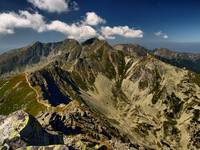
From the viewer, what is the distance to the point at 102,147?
215 ft

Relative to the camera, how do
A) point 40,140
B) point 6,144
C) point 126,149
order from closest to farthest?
1. point 6,144
2. point 40,140
3. point 126,149

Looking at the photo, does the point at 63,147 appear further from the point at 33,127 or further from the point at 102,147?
the point at 102,147

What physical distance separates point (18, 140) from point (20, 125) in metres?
3.32


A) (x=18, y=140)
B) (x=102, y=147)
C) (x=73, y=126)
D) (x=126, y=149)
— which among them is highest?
(x=18, y=140)

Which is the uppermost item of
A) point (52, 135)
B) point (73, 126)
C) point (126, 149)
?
point (52, 135)

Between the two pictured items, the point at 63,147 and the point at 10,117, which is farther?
the point at 10,117

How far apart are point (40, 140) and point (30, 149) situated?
14.0 meters

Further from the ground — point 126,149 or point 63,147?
point 63,147

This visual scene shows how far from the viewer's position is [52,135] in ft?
198

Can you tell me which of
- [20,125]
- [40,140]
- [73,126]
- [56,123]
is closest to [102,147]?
[40,140]

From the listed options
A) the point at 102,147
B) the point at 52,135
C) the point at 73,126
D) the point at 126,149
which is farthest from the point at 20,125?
the point at 73,126

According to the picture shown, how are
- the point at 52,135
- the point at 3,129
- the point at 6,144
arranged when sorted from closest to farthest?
the point at 6,144, the point at 3,129, the point at 52,135

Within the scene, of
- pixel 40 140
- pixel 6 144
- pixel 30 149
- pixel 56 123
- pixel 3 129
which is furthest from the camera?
pixel 56 123

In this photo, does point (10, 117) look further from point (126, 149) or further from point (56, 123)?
point (56, 123)
